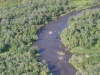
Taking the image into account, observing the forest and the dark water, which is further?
the dark water

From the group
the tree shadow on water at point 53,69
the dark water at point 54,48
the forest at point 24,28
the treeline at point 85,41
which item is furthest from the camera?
the dark water at point 54,48

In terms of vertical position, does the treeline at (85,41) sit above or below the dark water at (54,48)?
above

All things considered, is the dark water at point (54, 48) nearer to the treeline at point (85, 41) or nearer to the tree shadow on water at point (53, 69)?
the tree shadow on water at point (53, 69)

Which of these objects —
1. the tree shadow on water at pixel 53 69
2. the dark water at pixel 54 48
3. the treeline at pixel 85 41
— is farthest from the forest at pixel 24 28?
the tree shadow on water at pixel 53 69

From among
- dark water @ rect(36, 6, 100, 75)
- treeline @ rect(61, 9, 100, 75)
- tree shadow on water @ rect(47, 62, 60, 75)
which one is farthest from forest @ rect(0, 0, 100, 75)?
tree shadow on water @ rect(47, 62, 60, 75)

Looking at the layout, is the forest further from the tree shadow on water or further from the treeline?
the tree shadow on water

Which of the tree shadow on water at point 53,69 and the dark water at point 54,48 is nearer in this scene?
the tree shadow on water at point 53,69
